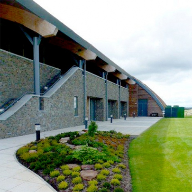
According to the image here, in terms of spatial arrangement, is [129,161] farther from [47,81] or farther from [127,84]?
[127,84]

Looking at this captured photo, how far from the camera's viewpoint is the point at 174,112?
36.7m

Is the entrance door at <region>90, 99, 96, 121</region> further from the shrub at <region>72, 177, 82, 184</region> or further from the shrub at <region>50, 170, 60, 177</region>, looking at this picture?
the shrub at <region>72, 177, 82, 184</region>

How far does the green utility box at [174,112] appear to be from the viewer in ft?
120

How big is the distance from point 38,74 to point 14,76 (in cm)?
177

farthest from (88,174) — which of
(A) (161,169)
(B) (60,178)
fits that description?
(A) (161,169)

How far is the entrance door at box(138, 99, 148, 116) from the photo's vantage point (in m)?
38.8

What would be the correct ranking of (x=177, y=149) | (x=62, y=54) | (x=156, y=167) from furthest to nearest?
1. (x=62, y=54)
2. (x=177, y=149)
3. (x=156, y=167)

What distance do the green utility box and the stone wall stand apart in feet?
93.0

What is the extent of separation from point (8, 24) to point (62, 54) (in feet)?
23.6

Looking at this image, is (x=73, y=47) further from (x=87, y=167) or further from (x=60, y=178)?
(x=60, y=178)

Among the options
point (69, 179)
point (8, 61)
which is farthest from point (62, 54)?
point (69, 179)

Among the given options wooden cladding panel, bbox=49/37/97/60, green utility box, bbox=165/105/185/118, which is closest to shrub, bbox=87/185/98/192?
wooden cladding panel, bbox=49/37/97/60

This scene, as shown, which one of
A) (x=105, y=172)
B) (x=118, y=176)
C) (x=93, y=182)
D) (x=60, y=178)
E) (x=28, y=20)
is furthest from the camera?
(x=28, y=20)

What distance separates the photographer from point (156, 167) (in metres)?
5.87
